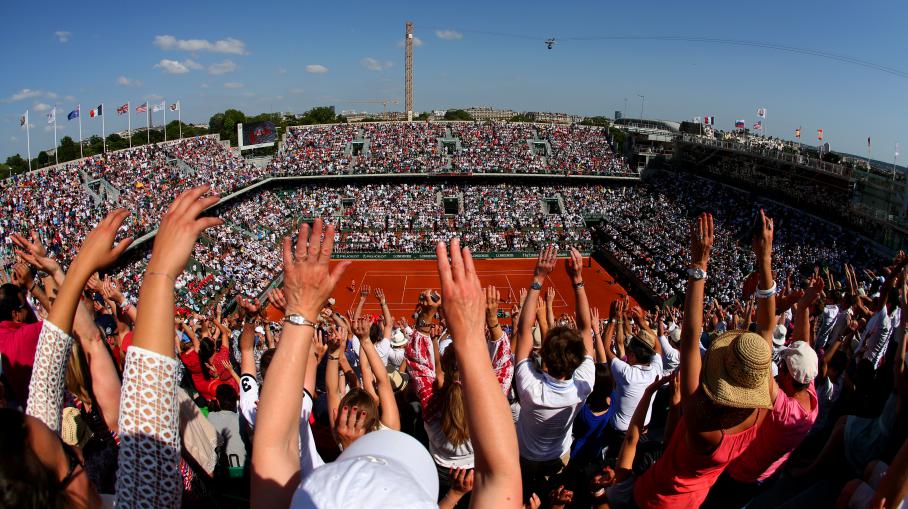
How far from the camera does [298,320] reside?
1911mm

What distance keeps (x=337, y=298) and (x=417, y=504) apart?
2956 cm

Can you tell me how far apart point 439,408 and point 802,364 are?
2614 mm

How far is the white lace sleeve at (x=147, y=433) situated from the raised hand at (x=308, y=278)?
0.48 m

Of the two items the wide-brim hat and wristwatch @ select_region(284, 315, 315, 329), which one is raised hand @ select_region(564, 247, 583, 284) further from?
wristwatch @ select_region(284, 315, 315, 329)

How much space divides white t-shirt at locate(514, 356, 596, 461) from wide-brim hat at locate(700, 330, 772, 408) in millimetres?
1171

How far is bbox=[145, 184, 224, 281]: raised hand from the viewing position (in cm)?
179

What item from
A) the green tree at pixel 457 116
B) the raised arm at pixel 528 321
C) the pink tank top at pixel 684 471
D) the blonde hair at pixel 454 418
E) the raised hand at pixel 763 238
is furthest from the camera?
the green tree at pixel 457 116

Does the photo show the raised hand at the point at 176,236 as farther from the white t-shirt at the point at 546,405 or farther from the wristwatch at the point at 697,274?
the wristwatch at the point at 697,274

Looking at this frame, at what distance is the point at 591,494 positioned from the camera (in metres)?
A: 3.61

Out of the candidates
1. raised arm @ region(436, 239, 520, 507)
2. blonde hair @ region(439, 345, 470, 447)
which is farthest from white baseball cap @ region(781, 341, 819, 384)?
raised arm @ region(436, 239, 520, 507)

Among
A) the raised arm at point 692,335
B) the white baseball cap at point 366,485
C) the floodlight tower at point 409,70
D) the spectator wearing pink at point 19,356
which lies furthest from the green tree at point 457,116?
the white baseball cap at point 366,485

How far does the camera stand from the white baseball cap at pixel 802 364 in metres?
3.40

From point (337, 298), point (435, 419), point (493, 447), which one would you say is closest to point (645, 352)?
point (435, 419)

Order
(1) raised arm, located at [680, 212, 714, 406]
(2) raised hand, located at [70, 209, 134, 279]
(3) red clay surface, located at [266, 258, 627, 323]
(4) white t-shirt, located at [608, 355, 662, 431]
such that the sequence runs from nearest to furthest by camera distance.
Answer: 1. (2) raised hand, located at [70, 209, 134, 279]
2. (1) raised arm, located at [680, 212, 714, 406]
3. (4) white t-shirt, located at [608, 355, 662, 431]
4. (3) red clay surface, located at [266, 258, 627, 323]
